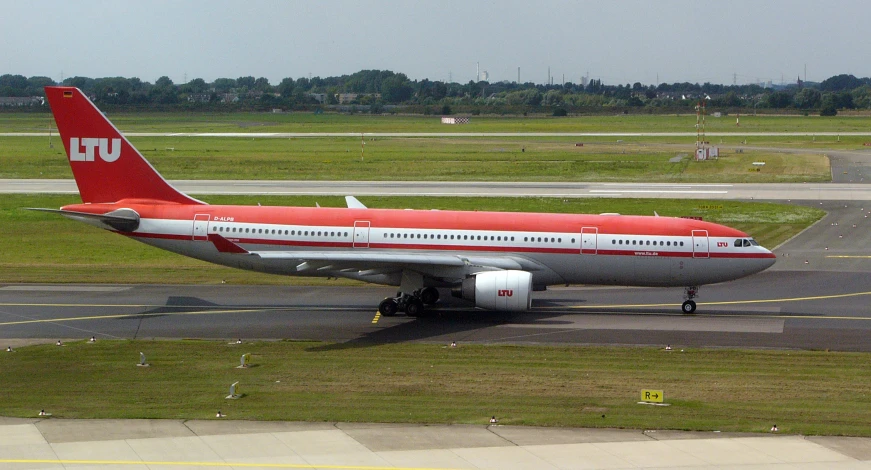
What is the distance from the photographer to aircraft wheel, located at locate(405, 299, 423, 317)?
35.2 meters

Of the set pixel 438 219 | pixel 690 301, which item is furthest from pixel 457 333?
pixel 690 301

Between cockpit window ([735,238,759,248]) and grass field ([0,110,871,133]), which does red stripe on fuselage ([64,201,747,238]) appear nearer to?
cockpit window ([735,238,759,248])

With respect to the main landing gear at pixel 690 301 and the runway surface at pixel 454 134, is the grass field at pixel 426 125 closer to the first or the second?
A: the runway surface at pixel 454 134

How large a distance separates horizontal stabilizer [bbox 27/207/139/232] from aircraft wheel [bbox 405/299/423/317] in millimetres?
10898

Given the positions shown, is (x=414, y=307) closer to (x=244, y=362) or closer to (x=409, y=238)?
(x=409, y=238)

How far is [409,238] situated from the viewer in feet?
119

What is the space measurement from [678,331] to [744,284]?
1051cm

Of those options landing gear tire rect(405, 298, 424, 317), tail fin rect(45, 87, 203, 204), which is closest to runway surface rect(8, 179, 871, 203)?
tail fin rect(45, 87, 203, 204)

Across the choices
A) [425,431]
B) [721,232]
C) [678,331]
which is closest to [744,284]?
[721,232]

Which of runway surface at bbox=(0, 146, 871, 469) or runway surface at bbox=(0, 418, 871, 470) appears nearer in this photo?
runway surface at bbox=(0, 418, 871, 470)

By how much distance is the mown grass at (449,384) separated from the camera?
73.8 feet

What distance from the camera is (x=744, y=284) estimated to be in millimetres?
42062

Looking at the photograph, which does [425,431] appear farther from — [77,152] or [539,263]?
[77,152]

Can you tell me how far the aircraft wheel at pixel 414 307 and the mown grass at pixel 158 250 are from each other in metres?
8.38
